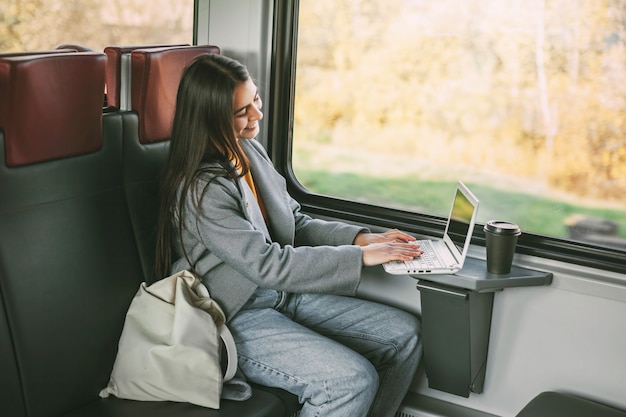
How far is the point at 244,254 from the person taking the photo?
2061 millimetres

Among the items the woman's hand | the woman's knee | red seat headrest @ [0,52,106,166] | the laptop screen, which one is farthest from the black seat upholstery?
the laptop screen

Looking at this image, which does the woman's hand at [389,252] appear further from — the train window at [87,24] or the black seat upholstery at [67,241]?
the train window at [87,24]

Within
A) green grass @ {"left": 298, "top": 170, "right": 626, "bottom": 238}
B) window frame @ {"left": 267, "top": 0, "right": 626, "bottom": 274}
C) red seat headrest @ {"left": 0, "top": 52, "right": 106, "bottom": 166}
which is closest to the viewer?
red seat headrest @ {"left": 0, "top": 52, "right": 106, "bottom": 166}

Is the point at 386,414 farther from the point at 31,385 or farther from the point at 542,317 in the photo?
the point at 31,385

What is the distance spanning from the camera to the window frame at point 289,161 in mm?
2574

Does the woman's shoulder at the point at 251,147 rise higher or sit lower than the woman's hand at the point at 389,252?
higher

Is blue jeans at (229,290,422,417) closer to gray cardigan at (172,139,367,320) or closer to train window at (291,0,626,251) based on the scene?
gray cardigan at (172,139,367,320)

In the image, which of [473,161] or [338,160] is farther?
[338,160]

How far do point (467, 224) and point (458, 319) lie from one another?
0.29 metres

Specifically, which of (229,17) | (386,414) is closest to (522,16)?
(229,17)

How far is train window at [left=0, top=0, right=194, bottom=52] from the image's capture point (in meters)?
2.91

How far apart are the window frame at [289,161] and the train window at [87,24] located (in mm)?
371

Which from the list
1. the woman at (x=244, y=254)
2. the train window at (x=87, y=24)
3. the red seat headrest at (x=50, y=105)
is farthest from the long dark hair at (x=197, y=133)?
the train window at (x=87, y=24)

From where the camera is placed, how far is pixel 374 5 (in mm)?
2639
